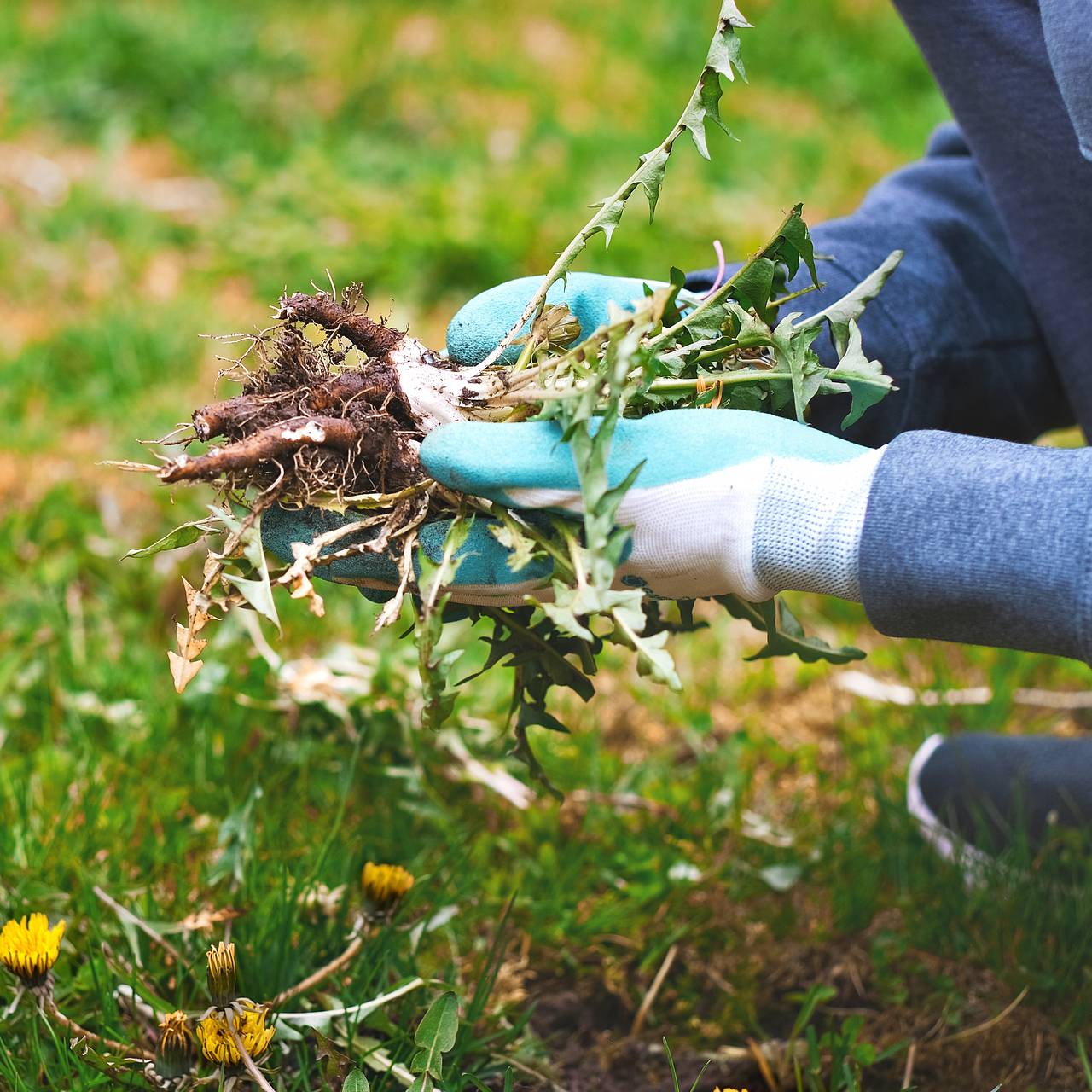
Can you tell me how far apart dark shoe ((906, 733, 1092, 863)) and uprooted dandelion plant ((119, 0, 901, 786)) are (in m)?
0.64

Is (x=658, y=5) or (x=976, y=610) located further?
(x=658, y=5)

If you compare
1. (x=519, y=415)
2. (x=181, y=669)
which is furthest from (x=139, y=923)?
(x=519, y=415)

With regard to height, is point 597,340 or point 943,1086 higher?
point 597,340

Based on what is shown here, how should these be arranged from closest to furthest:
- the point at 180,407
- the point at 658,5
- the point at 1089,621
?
the point at 1089,621
the point at 180,407
the point at 658,5

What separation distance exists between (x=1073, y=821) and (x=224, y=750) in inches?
55.8

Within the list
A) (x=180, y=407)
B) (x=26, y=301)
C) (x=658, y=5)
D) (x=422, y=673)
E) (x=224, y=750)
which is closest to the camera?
(x=422, y=673)

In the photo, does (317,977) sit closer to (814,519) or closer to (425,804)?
(425,804)

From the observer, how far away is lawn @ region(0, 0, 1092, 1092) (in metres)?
1.60

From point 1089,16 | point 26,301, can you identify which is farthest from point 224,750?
point 26,301

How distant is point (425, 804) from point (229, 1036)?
2.14 feet

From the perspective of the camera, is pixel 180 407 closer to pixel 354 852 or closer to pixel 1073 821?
pixel 354 852

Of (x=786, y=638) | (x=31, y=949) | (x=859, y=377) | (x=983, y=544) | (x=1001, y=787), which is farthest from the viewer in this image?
(x=1001, y=787)

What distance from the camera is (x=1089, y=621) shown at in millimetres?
1197

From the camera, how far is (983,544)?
48.8 inches
